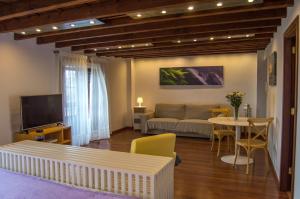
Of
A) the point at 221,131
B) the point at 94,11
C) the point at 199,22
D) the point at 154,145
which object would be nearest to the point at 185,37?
the point at 199,22

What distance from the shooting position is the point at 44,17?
10.6 feet

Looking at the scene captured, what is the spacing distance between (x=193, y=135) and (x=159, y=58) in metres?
2.61

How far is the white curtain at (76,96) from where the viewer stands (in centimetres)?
537

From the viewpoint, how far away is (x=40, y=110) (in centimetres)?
450

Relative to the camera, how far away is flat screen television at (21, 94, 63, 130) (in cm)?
421

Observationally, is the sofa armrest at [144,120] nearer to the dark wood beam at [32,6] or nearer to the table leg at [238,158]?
the table leg at [238,158]

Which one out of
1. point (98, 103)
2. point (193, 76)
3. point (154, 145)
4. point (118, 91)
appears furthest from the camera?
point (118, 91)

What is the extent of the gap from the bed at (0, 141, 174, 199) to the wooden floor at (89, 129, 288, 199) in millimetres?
1263

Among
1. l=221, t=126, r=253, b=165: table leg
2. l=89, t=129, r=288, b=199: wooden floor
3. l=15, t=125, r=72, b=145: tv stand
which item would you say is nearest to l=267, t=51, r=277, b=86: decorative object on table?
l=221, t=126, r=253, b=165: table leg

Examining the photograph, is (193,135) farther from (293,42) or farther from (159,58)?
(293,42)

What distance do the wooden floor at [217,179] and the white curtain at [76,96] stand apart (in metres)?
2.31

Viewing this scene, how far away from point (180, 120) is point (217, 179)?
3193 millimetres

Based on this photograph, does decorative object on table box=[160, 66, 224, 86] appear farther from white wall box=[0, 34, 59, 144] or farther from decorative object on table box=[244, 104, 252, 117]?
white wall box=[0, 34, 59, 144]

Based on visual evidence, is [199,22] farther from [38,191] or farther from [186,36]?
[38,191]
